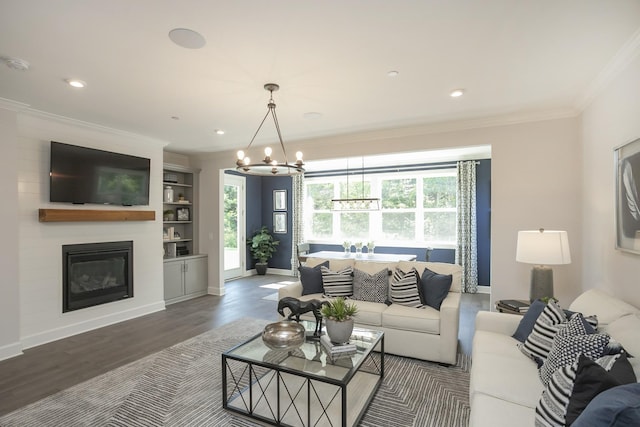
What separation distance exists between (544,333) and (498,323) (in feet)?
2.13

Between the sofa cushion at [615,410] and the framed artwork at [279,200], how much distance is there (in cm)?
757

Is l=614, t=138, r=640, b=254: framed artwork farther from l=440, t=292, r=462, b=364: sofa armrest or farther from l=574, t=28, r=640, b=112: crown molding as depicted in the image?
l=440, t=292, r=462, b=364: sofa armrest

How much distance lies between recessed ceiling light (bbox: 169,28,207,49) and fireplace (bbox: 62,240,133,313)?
10.9 feet

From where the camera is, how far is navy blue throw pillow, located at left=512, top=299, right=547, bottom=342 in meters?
2.46

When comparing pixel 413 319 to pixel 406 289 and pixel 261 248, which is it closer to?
pixel 406 289

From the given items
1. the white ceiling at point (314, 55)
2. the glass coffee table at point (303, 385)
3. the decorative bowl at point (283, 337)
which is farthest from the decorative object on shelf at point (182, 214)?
the decorative bowl at point (283, 337)

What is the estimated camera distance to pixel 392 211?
7.38 m

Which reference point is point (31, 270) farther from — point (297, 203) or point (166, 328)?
point (297, 203)

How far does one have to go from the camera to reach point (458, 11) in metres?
1.92

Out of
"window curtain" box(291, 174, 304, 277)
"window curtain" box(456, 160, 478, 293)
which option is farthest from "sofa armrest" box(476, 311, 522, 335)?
"window curtain" box(291, 174, 304, 277)

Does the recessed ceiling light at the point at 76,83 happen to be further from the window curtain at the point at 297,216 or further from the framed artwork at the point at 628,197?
the window curtain at the point at 297,216

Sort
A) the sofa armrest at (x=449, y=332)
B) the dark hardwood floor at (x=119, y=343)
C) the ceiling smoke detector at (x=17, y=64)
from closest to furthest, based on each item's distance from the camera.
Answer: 1. the ceiling smoke detector at (x=17, y=64)
2. the dark hardwood floor at (x=119, y=343)
3. the sofa armrest at (x=449, y=332)

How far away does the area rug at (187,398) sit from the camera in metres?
2.32

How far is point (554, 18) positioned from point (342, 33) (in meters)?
1.34
